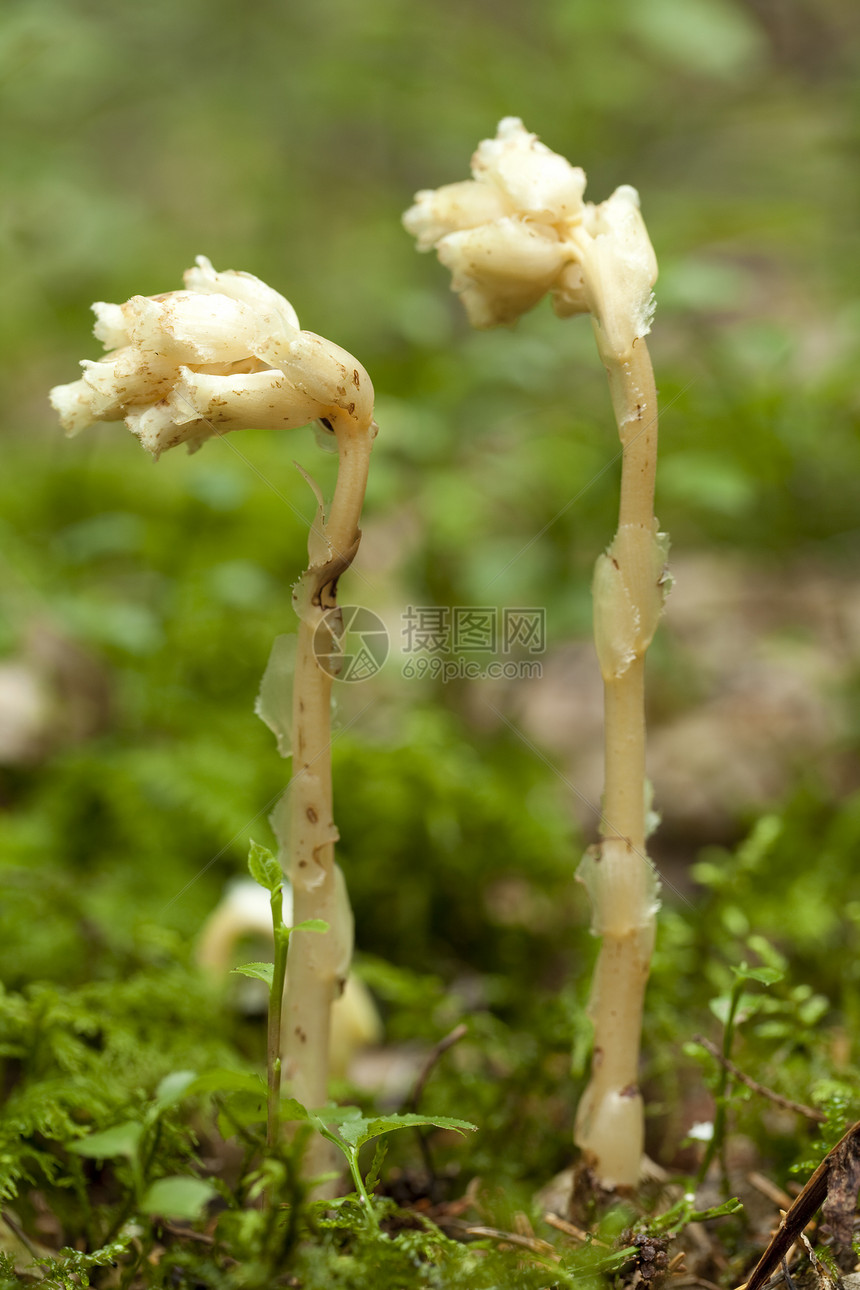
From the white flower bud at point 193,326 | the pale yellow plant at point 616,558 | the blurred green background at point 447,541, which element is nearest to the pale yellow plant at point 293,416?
the white flower bud at point 193,326

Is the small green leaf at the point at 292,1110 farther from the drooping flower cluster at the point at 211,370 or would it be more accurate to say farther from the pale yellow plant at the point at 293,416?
the drooping flower cluster at the point at 211,370

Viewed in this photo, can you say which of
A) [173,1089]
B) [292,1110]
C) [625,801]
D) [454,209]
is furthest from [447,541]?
[173,1089]

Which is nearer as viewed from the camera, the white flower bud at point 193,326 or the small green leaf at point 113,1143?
the small green leaf at point 113,1143

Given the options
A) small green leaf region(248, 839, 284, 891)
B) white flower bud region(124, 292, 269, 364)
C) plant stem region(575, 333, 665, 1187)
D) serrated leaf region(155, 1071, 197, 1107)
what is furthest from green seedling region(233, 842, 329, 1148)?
white flower bud region(124, 292, 269, 364)

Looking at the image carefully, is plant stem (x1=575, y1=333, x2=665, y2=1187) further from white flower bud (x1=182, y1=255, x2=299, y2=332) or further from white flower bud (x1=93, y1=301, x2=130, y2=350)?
white flower bud (x1=93, y1=301, x2=130, y2=350)

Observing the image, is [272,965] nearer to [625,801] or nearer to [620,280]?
[625,801]
